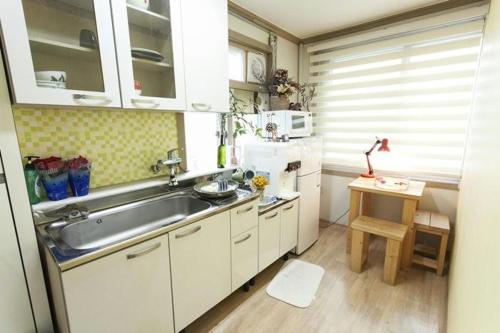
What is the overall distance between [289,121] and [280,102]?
332 millimetres

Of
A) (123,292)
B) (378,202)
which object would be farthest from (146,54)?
(378,202)

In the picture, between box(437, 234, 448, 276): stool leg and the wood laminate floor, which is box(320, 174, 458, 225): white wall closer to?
box(437, 234, 448, 276): stool leg

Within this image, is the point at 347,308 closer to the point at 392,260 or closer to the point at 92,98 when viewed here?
the point at 392,260

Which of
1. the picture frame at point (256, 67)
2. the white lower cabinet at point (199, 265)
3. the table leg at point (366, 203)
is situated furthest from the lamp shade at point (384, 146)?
the white lower cabinet at point (199, 265)

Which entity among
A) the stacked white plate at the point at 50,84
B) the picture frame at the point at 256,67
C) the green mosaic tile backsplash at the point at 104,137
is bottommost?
the green mosaic tile backsplash at the point at 104,137

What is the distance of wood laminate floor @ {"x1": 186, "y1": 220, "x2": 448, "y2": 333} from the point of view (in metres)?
1.63

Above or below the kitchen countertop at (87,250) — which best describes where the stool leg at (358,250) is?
below

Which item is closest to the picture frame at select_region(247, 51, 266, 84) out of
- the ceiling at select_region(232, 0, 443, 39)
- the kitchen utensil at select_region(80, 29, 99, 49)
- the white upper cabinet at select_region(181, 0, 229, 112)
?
the ceiling at select_region(232, 0, 443, 39)

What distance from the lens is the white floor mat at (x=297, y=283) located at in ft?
6.16

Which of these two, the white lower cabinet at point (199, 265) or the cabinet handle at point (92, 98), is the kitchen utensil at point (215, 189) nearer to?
the white lower cabinet at point (199, 265)

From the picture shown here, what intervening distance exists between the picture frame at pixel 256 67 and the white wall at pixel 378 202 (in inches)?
59.8

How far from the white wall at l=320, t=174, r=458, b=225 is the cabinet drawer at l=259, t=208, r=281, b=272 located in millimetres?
1316

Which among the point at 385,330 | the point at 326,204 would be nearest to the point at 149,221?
the point at 385,330

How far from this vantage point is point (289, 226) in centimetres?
227
